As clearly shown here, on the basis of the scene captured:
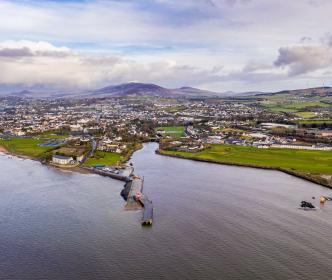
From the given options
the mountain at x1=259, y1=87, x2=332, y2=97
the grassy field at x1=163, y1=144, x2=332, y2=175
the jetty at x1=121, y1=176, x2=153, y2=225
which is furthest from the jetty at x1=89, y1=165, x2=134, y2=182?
the mountain at x1=259, y1=87, x2=332, y2=97

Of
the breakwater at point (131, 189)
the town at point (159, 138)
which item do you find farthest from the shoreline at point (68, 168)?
the breakwater at point (131, 189)

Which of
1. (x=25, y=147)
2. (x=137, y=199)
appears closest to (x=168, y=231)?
(x=137, y=199)

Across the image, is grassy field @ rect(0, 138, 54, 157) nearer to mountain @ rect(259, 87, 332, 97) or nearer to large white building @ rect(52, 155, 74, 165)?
large white building @ rect(52, 155, 74, 165)

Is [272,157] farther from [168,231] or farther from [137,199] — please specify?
[168,231]

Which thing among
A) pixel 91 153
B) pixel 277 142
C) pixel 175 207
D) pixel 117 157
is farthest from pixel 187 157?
pixel 175 207

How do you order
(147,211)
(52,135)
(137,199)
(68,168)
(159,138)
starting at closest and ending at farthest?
(147,211)
(137,199)
(68,168)
(159,138)
(52,135)

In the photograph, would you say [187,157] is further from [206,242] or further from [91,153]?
[206,242]
